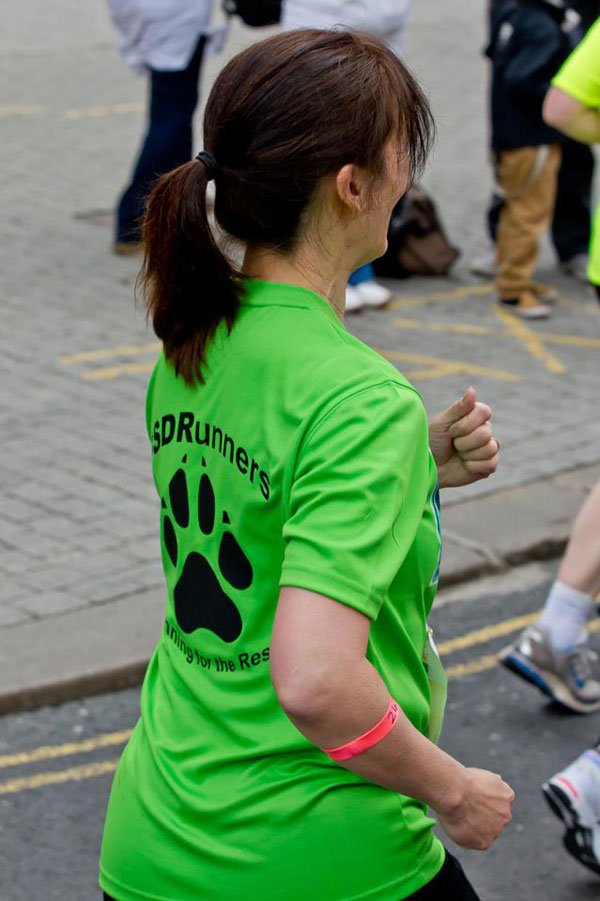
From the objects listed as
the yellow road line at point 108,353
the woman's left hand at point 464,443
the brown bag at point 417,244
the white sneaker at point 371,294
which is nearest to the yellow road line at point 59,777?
the woman's left hand at point 464,443

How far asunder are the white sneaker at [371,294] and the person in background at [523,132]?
68 cm

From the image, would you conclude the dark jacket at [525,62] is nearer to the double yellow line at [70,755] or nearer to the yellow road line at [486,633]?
the yellow road line at [486,633]

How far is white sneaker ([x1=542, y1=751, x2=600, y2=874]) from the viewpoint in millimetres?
3533

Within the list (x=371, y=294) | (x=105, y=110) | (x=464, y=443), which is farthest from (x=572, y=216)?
(x=464, y=443)

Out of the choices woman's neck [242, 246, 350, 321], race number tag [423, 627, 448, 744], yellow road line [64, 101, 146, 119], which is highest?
woman's neck [242, 246, 350, 321]

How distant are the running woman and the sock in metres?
2.31

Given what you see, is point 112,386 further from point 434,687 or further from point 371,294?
point 434,687

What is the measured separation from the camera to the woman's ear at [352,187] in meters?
1.76

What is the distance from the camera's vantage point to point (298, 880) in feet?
5.82

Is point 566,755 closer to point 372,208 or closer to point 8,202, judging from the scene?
point 372,208

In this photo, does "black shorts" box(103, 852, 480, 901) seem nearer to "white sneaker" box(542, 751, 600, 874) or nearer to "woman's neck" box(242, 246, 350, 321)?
"woman's neck" box(242, 246, 350, 321)

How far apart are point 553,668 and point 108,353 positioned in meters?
3.50

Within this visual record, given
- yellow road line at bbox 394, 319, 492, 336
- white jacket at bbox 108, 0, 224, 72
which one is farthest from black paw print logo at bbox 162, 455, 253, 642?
white jacket at bbox 108, 0, 224, 72

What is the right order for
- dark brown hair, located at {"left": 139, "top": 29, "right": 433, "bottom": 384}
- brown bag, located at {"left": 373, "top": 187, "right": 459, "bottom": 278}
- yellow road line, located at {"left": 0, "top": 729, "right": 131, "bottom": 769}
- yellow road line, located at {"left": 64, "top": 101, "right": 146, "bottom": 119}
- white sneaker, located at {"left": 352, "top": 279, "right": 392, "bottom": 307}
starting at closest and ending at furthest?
dark brown hair, located at {"left": 139, "top": 29, "right": 433, "bottom": 384} < yellow road line, located at {"left": 0, "top": 729, "right": 131, "bottom": 769} < white sneaker, located at {"left": 352, "top": 279, "right": 392, "bottom": 307} < brown bag, located at {"left": 373, "top": 187, "right": 459, "bottom": 278} < yellow road line, located at {"left": 64, "top": 101, "right": 146, "bottom": 119}
